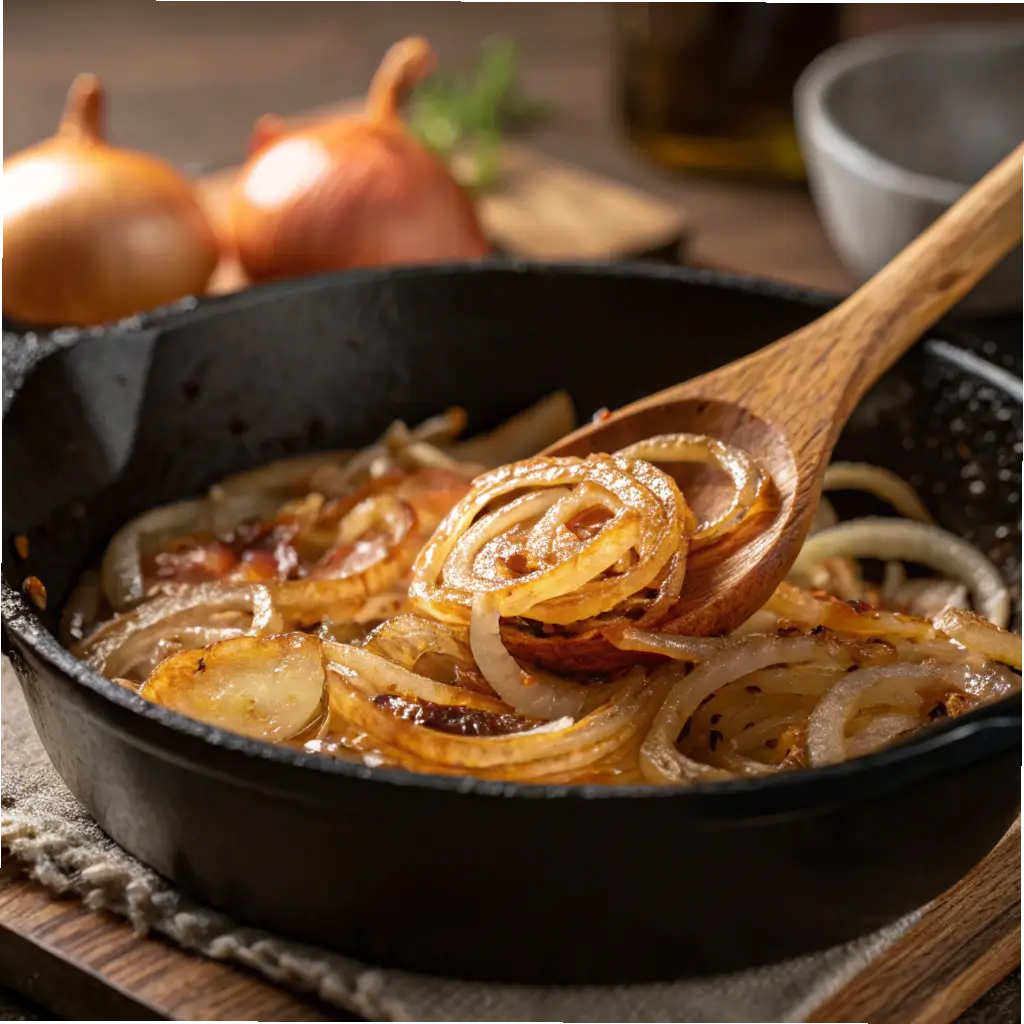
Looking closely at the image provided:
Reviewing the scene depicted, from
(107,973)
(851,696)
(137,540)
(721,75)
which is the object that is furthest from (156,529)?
(721,75)

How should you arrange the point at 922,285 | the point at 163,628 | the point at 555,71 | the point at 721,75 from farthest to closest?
the point at 555,71 → the point at 721,75 → the point at 922,285 → the point at 163,628

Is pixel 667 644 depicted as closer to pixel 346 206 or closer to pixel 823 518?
pixel 823 518

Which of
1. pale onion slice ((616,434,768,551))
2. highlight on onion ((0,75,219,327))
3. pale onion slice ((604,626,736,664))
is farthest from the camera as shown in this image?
highlight on onion ((0,75,219,327))

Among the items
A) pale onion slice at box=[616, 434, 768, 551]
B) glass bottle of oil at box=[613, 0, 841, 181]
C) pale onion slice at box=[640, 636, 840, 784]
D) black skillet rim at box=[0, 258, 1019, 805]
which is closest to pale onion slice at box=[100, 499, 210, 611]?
black skillet rim at box=[0, 258, 1019, 805]

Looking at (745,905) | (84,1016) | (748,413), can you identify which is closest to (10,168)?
(748,413)

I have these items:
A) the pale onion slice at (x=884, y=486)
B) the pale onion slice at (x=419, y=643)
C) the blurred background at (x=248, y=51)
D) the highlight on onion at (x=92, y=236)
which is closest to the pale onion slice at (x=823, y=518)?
the pale onion slice at (x=884, y=486)

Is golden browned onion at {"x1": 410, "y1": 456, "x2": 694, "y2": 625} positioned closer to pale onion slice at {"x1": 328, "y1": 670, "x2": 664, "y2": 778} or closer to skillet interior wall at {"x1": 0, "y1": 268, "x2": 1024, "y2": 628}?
pale onion slice at {"x1": 328, "y1": 670, "x2": 664, "y2": 778}

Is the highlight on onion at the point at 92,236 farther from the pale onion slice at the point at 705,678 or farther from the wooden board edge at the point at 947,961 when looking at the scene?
the wooden board edge at the point at 947,961
